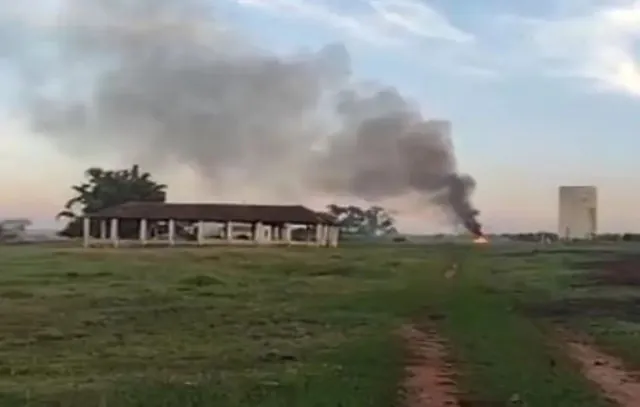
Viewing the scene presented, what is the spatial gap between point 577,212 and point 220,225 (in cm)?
386

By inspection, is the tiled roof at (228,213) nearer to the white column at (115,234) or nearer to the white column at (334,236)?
the white column at (334,236)

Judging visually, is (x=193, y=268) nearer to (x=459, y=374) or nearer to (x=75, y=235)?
(x=75, y=235)

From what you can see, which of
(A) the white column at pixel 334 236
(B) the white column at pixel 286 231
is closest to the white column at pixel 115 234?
(B) the white column at pixel 286 231

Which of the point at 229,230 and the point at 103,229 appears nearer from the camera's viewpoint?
the point at 229,230

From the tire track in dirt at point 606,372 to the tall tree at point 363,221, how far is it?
3.05 meters

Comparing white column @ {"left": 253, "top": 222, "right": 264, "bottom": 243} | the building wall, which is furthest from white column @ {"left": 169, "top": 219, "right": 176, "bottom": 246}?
the building wall

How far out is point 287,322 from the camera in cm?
901

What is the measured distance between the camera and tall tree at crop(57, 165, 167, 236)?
35.8 ft

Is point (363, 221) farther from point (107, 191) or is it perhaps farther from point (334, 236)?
point (107, 191)

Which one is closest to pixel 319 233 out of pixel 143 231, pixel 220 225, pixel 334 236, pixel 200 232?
pixel 334 236

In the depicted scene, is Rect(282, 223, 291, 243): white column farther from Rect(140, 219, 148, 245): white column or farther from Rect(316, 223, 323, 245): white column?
Rect(140, 219, 148, 245): white column

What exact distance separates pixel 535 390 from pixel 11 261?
5591mm

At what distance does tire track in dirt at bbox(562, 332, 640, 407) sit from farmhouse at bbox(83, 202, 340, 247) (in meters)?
3.33

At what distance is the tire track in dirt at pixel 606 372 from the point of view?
21.8ft
